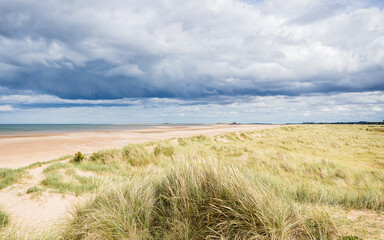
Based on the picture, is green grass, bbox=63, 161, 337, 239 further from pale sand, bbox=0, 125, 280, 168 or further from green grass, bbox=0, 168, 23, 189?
pale sand, bbox=0, 125, 280, 168

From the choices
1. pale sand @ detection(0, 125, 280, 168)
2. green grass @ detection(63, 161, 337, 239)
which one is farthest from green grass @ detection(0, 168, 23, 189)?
green grass @ detection(63, 161, 337, 239)

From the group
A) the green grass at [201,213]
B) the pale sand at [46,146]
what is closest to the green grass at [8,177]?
the pale sand at [46,146]

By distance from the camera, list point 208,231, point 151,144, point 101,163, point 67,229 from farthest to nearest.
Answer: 1. point 151,144
2. point 101,163
3. point 67,229
4. point 208,231

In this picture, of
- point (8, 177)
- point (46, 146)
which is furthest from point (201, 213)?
point (46, 146)

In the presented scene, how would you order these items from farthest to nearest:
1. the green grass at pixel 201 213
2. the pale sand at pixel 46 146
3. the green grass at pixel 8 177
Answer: the pale sand at pixel 46 146
the green grass at pixel 8 177
the green grass at pixel 201 213

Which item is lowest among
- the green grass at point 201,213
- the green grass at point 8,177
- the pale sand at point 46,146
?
the pale sand at point 46,146

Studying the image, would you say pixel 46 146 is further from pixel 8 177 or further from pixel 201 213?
pixel 201 213

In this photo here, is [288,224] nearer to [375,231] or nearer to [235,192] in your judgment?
[235,192]

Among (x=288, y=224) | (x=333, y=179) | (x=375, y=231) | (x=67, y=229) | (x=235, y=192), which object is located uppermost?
(x=235, y=192)

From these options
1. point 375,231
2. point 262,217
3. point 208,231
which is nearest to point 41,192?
point 208,231

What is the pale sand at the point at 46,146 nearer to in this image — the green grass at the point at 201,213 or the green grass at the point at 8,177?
the green grass at the point at 8,177

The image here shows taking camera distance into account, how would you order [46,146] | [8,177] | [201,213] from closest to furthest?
[201,213]
[8,177]
[46,146]

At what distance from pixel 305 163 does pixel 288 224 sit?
955 centimetres

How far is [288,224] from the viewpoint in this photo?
2.59 meters
